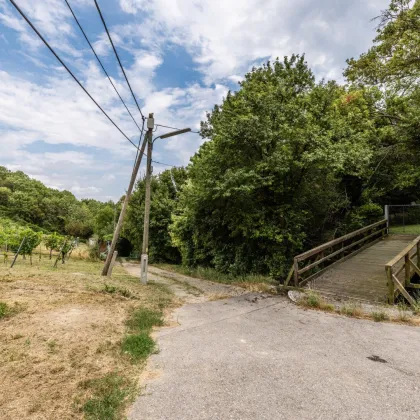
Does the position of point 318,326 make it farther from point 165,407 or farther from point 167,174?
point 167,174

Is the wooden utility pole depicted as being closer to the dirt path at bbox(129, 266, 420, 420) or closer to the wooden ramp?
the dirt path at bbox(129, 266, 420, 420)

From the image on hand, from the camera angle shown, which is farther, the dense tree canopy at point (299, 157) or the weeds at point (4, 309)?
the dense tree canopy at point (299, 157)

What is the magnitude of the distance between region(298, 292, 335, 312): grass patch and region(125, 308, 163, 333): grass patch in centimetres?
349

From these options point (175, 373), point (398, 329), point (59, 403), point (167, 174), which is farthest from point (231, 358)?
point (167, 174)

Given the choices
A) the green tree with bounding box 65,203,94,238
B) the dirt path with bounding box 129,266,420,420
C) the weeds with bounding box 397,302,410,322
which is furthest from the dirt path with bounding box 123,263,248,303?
the green tree with bounding box 65,203,94,238

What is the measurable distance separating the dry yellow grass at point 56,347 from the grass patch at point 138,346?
4.6 inches

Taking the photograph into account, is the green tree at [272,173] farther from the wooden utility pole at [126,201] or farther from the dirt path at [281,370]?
the dirt path at [281,370]

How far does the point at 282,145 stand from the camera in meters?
9.45

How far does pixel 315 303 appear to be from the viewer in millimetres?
6527

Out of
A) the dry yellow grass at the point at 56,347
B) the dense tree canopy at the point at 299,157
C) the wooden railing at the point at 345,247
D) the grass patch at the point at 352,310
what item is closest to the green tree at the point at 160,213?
the dense tree canopy at the point at 299,157

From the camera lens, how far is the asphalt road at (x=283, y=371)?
2.63 metres

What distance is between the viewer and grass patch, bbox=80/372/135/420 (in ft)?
8.17

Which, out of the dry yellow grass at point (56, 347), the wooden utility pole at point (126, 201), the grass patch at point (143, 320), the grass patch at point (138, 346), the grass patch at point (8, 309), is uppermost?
the wooden utility pole at point (126, 201)

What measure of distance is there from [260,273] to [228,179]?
150 inches
